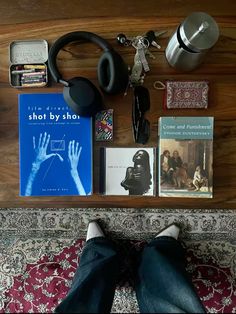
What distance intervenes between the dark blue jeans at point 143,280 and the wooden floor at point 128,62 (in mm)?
124

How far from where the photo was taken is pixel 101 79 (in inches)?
36.9

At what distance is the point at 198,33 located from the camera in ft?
2.73

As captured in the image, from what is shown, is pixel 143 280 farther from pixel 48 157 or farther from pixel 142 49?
pixel 142 49

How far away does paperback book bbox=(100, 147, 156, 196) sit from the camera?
98cm

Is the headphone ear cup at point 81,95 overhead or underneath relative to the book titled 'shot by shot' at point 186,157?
overhead

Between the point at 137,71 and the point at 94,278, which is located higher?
the point at 137,71

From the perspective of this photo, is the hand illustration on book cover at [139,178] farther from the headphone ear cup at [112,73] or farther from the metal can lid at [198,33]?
the metal can lid at [198,33]

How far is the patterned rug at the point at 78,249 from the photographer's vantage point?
96 cm

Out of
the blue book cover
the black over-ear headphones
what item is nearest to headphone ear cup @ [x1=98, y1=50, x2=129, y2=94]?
the black over-ear headphones

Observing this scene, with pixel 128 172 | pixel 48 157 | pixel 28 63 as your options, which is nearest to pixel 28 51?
pixel 28 63

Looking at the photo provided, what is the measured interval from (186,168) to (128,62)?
1.11 ft

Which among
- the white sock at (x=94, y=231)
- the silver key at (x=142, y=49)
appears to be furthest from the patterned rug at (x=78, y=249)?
the silver key at (x=142, y=49)

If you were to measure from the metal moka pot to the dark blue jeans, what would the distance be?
1.61ft

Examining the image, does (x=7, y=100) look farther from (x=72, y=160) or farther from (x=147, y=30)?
(x=147, y=30)
